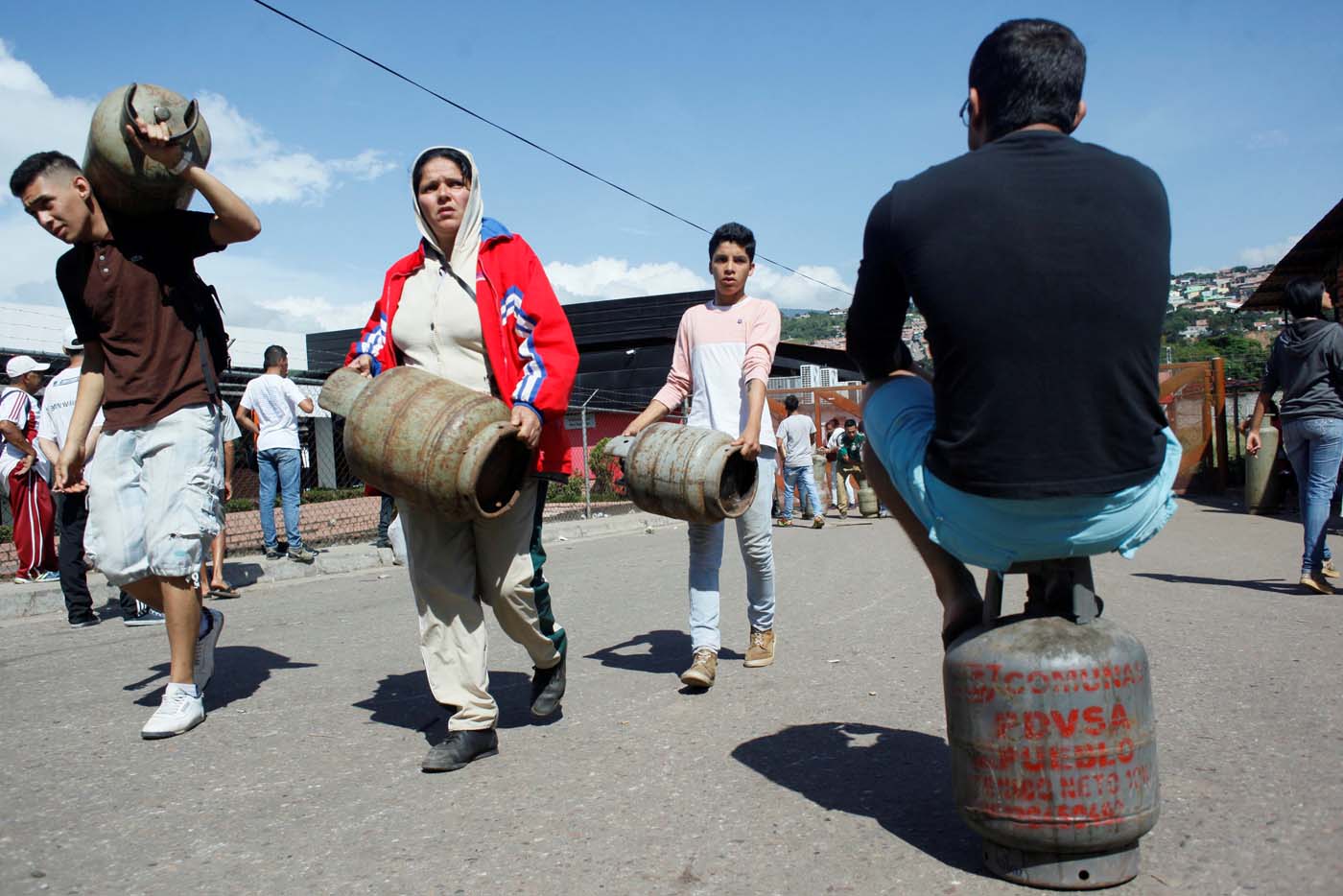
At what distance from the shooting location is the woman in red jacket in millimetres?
3645

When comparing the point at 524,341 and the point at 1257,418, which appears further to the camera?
the point at 1257,418

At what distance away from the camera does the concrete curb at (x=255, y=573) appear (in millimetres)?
7871

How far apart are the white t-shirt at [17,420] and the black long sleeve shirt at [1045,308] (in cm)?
755

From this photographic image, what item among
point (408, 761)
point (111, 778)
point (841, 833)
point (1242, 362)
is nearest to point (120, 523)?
point (111, 778)

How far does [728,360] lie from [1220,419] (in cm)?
1606

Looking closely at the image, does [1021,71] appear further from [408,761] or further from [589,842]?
[408,761]

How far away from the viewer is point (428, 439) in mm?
3268

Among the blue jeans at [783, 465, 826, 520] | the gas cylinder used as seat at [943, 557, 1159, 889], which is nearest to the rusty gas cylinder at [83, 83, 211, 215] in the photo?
the gas cylinder used as seat at [943, 557, 1159, 889]

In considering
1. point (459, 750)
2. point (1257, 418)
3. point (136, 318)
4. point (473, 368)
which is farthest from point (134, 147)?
point (1257, 418)

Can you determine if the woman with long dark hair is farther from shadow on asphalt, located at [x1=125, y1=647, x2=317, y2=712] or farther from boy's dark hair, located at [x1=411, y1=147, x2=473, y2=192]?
shadow on asphalt, located at [x1=125, y1=647, x2=317, y2=712]

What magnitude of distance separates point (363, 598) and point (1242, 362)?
34115 millimetres

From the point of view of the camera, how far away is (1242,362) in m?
34.7

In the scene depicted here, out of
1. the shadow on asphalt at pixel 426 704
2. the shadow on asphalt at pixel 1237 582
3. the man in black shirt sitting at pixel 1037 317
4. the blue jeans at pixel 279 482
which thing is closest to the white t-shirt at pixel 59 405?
the blue jeans at pixel 279 482

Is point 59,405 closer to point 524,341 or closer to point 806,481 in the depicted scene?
point 524,341
